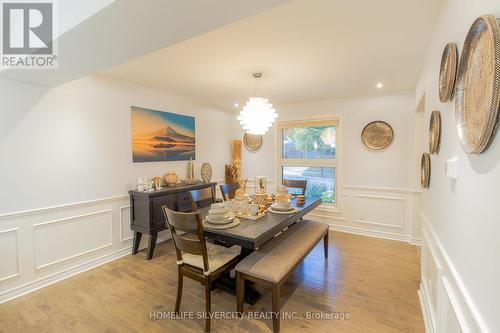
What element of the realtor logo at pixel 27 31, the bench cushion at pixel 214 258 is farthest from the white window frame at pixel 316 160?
the realtor logo at pixel 27 31

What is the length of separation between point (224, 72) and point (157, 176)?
1862mm

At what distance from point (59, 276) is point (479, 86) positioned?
3.74 metres

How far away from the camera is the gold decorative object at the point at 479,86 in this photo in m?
0.71

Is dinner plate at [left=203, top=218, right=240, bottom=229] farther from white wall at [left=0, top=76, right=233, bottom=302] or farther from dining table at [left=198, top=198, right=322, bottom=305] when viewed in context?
white wall at [left=0, top=76, right=233, bottom=302]

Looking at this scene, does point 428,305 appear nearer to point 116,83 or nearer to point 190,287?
point 190,287

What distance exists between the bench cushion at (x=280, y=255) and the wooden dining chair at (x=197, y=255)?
168 mm

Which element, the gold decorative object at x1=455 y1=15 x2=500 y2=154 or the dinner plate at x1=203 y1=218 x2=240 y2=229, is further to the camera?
the dinner plate at x1=203 y1=218 x2=240 y2=229

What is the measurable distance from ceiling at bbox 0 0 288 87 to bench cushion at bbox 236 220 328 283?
1.74 m

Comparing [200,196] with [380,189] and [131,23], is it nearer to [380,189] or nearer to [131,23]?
[131,23]

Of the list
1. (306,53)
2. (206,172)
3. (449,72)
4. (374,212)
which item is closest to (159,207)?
(206,172)

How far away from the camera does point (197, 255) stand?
76.1 inches

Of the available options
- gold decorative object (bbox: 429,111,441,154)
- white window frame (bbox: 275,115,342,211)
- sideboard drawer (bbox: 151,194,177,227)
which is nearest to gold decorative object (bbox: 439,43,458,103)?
gold decorative object (bbox: 429,111,441,154)

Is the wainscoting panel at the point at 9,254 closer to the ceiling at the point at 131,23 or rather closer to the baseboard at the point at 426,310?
the ceiling at the point at 131,23

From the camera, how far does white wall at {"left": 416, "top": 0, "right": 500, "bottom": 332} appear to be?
764 mm
